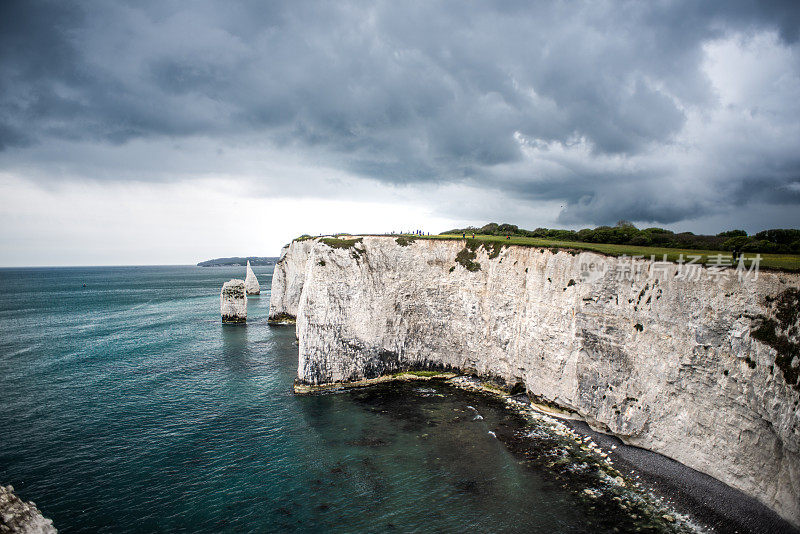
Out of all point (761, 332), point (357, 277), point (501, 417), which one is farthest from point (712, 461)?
point (357, 277)

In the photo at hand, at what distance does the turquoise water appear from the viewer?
18641 millimetres

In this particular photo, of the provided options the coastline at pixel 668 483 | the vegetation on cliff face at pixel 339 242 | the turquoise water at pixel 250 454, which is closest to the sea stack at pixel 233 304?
the turquoise water at pixel 250 454

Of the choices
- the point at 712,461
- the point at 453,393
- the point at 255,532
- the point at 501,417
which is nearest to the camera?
the point at 255,532

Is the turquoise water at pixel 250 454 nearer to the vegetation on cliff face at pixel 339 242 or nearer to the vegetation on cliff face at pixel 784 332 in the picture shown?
the vegetation on cliff face at pixel 784 332

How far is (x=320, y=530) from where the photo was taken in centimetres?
1772

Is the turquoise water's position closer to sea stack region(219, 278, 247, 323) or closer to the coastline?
the coastline

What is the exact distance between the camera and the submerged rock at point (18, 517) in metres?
9.94

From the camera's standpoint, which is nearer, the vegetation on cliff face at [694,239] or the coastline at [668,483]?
the coastline at [668,483]

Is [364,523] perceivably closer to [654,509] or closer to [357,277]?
[654,509]

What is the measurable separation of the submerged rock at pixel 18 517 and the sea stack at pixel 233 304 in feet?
188

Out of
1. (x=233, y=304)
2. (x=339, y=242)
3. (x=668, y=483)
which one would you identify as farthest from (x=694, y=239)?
(x=233, y=304)

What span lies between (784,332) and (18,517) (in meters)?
31.5

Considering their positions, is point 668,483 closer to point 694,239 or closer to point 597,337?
point 597,337

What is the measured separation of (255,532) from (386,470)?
805cm
